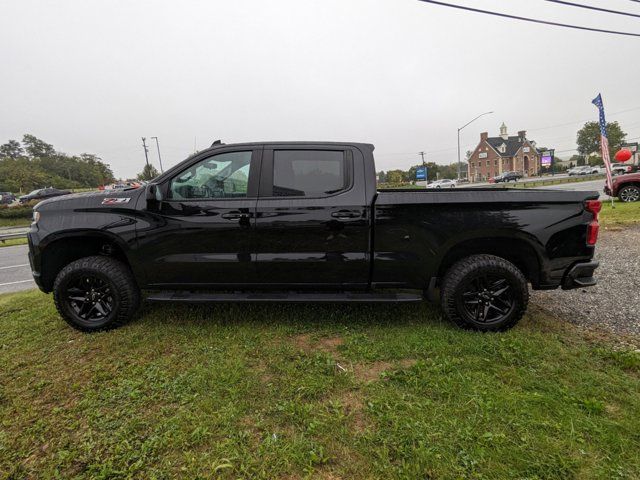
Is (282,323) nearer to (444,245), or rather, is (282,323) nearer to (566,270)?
(444,245)

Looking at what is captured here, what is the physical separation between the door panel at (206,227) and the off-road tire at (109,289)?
0.87 ft

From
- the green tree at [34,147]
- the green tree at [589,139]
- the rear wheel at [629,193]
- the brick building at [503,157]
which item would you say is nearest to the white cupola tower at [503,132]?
the brick building at [503,157]

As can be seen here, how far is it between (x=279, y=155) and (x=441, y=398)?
2.53m

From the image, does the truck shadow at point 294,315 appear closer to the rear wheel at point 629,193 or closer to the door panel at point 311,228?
the door panel at point 311,228

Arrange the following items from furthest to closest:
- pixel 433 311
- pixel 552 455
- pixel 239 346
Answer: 1. pixel 433 311
2. pixel 239 346
3. pixel 552 455

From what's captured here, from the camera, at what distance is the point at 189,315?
375 cm

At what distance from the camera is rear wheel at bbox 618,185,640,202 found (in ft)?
37.7

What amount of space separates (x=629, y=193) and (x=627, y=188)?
0.71ft

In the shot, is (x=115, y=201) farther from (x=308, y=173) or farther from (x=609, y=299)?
(x=609, y=299)

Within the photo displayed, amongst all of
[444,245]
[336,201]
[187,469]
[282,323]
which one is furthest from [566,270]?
[187,469]

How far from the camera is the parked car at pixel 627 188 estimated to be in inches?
447

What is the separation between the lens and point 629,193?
11648 millimetres

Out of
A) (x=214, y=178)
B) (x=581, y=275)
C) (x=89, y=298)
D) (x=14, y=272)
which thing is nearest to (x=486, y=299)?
(x=581, y=275)

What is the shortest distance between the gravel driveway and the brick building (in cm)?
7103
